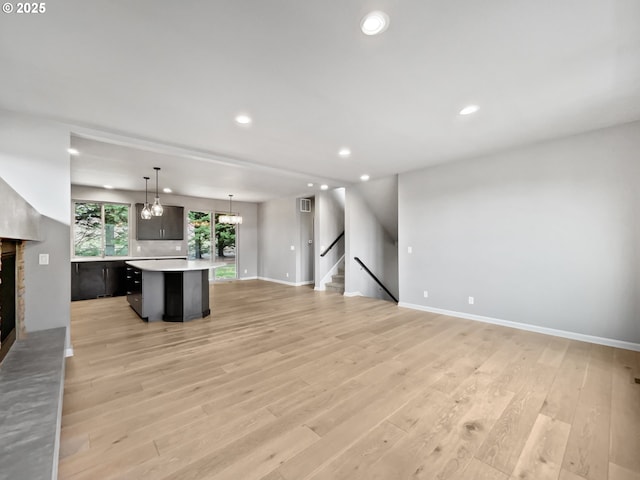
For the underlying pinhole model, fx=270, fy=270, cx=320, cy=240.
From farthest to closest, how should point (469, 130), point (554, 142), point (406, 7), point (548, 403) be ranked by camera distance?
point (554, 142), point (469, 130), point (548, 403), point (406, 7)

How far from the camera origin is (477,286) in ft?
14.7

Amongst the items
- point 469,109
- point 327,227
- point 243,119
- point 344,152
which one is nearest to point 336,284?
point 327,227

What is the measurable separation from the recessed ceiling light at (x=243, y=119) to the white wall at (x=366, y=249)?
152 inches

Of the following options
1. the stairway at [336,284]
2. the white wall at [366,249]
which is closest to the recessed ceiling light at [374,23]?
the white wall at [366,249]

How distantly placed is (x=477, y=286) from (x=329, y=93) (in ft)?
12.6

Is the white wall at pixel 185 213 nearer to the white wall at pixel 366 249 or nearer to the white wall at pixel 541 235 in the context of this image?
the white wall at pixel 366 249

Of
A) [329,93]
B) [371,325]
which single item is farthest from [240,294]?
[329,93]

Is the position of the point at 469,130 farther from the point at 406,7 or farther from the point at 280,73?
the point at 280,73

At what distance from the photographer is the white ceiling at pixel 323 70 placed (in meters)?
1.68

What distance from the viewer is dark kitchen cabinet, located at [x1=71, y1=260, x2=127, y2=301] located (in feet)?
20.1

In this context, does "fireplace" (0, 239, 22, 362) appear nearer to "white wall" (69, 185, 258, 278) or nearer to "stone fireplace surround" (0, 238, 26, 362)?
"stone fireplace surround" (0, 238, 26, 362)

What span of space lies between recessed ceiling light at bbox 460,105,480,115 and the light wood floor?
2710 mm

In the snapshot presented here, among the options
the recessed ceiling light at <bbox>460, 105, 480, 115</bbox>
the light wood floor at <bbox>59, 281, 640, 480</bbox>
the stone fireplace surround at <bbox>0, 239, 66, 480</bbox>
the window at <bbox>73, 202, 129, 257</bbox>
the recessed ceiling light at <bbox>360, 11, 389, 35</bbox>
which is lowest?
the light wood floor at <bbox>59, 281, 640, 480</bbox>

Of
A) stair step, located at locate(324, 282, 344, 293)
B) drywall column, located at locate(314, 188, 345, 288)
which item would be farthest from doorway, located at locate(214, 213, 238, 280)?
stair step, located at locate(324, 282, 344, 293)
